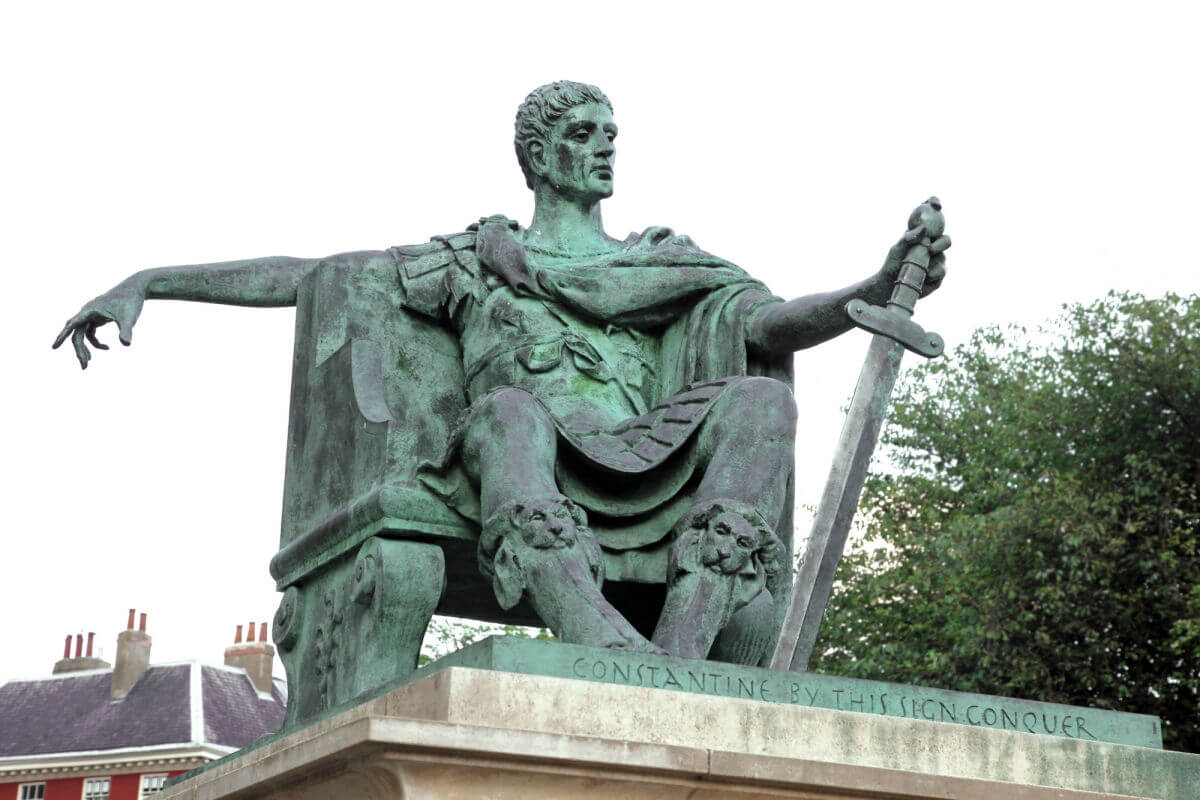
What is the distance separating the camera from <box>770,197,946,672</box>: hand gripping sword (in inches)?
235

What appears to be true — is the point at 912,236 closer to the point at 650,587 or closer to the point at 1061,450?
the point at 650,587

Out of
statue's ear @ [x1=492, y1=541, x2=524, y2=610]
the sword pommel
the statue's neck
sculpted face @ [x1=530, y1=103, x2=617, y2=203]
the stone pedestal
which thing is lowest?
the stone pedestal

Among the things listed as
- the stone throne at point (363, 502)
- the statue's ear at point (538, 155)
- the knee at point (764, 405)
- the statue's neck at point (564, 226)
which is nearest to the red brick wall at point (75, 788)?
the stone throne at point (363, 502)

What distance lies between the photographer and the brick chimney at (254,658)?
133 ft

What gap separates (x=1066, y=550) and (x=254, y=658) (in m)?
25.2

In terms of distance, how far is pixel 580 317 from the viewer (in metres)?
6.70

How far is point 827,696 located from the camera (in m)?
5.06

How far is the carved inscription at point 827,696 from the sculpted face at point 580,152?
2.54 metres

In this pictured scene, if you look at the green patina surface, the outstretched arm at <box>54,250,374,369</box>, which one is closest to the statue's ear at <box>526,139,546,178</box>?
the outstretched arm at <box>54,250,374,369</box>

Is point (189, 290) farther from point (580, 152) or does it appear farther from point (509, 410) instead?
point (509, 410)

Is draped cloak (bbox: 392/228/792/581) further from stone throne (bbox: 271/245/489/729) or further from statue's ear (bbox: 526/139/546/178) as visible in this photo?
statue's ear (bbox: 526/139/546/178)

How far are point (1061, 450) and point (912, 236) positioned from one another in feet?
50.2

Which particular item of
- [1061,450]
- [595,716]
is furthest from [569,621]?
[1061,450]

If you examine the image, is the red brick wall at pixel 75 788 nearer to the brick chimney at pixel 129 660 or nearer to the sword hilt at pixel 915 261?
the brick chimney at pixel 129 660
